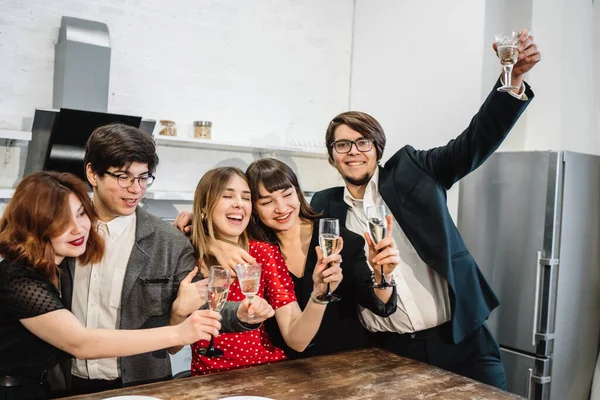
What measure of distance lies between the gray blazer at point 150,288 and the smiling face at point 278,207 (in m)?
0.34

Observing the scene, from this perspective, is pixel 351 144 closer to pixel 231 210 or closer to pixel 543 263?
pixel 231 210

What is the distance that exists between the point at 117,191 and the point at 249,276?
608mm

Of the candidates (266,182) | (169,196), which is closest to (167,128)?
(169,196)

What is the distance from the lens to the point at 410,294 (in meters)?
2.38

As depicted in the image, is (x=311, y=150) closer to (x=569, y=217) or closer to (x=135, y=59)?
(x=135, y=59)

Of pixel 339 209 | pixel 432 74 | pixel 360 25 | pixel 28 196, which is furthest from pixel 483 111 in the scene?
pixel 360 25

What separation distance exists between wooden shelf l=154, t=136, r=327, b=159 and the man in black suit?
1.80m

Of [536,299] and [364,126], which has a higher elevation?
[364,126]

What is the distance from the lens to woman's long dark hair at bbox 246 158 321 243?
225cm

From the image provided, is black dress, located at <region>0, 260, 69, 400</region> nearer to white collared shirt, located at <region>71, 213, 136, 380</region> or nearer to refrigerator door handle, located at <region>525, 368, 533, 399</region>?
white collared shirt, located at <region>71, 213, 136, 380</region>

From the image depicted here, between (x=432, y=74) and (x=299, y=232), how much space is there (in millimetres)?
2543

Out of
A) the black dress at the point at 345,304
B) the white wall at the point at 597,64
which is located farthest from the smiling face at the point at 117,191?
the white wall at the point at 597,64

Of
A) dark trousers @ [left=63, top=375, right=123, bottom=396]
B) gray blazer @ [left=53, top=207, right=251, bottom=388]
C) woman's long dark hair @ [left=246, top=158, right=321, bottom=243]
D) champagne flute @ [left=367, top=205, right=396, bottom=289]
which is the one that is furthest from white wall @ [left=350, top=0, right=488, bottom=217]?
dark trousers @ [left=63, top=375, right=123, bottom=396]

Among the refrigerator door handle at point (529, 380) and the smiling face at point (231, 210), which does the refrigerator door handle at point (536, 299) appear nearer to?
the refrigerator door handle at point (529, 380)
